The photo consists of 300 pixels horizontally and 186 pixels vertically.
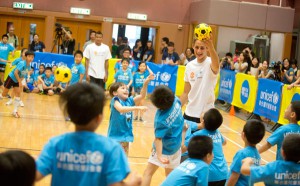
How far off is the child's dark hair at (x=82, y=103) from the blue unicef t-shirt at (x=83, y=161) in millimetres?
113

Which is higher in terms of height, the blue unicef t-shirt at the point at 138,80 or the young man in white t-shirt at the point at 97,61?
the young man in white t-shirt at the point at 97,61

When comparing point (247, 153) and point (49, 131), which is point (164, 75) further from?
point (247, 153)

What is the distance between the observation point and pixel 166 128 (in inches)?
222

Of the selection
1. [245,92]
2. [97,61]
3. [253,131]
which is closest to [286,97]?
[245,92]

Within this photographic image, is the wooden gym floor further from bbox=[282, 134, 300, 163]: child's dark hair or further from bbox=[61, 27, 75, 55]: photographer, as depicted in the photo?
bbox=[61, 27, 75, 55]: photographer

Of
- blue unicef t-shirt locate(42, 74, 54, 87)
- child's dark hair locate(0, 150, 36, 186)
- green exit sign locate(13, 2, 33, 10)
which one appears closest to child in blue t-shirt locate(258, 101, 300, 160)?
child's dark hair locate(0, 150, 36, 186)

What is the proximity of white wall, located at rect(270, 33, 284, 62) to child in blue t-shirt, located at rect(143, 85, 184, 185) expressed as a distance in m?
16.1

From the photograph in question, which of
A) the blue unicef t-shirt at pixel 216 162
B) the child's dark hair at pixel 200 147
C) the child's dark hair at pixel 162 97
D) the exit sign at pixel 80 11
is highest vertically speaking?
the exit sign at pixel 80 11

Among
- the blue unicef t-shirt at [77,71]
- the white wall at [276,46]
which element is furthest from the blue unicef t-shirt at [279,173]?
the white wall at [276,46]

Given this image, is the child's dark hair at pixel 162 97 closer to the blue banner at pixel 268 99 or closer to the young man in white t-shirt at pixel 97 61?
the young man in white t-shirt at pixel 97 61

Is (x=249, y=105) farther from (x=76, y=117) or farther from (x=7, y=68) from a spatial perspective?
(x=76, y=117)

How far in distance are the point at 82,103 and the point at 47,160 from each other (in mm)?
413

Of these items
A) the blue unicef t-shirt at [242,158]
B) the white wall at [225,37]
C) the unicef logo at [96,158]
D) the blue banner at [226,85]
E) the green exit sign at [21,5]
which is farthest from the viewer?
the white wall at [225,37]

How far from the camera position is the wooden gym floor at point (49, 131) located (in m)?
8.70
